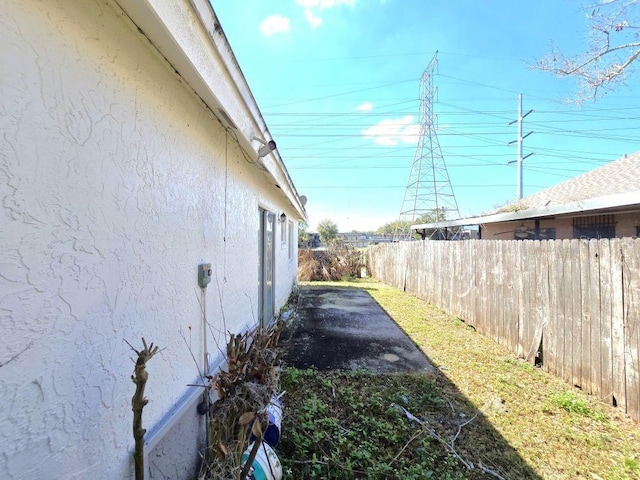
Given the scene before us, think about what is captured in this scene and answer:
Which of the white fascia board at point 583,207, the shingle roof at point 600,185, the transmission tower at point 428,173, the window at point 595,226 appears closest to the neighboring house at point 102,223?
the white fascia board at point 583,207

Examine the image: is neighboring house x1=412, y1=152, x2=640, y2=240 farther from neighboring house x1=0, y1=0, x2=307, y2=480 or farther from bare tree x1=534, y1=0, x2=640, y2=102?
neighboring house x1=0, y1=0, x2=307, y2=480

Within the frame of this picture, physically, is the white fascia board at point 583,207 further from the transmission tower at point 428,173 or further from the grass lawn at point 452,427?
the transmission tower at point 428,173

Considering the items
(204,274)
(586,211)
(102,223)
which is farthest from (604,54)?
(102,223)

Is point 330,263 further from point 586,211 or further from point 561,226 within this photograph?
point 586,211

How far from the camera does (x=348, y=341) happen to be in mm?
5785

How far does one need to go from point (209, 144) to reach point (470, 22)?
42.6ft

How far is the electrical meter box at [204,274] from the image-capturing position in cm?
248

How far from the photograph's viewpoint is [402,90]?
21906mm

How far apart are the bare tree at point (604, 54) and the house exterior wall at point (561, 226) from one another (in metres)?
3.25

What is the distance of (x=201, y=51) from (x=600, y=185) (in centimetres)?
1211

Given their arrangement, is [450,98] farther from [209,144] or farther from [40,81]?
[40,81]

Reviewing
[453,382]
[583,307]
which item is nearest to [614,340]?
[583,307]

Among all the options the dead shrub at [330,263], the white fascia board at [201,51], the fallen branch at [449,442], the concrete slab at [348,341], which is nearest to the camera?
the white fascia board at [201,51]

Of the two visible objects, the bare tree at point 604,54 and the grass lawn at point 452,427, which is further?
the bare tree at point 604,54
